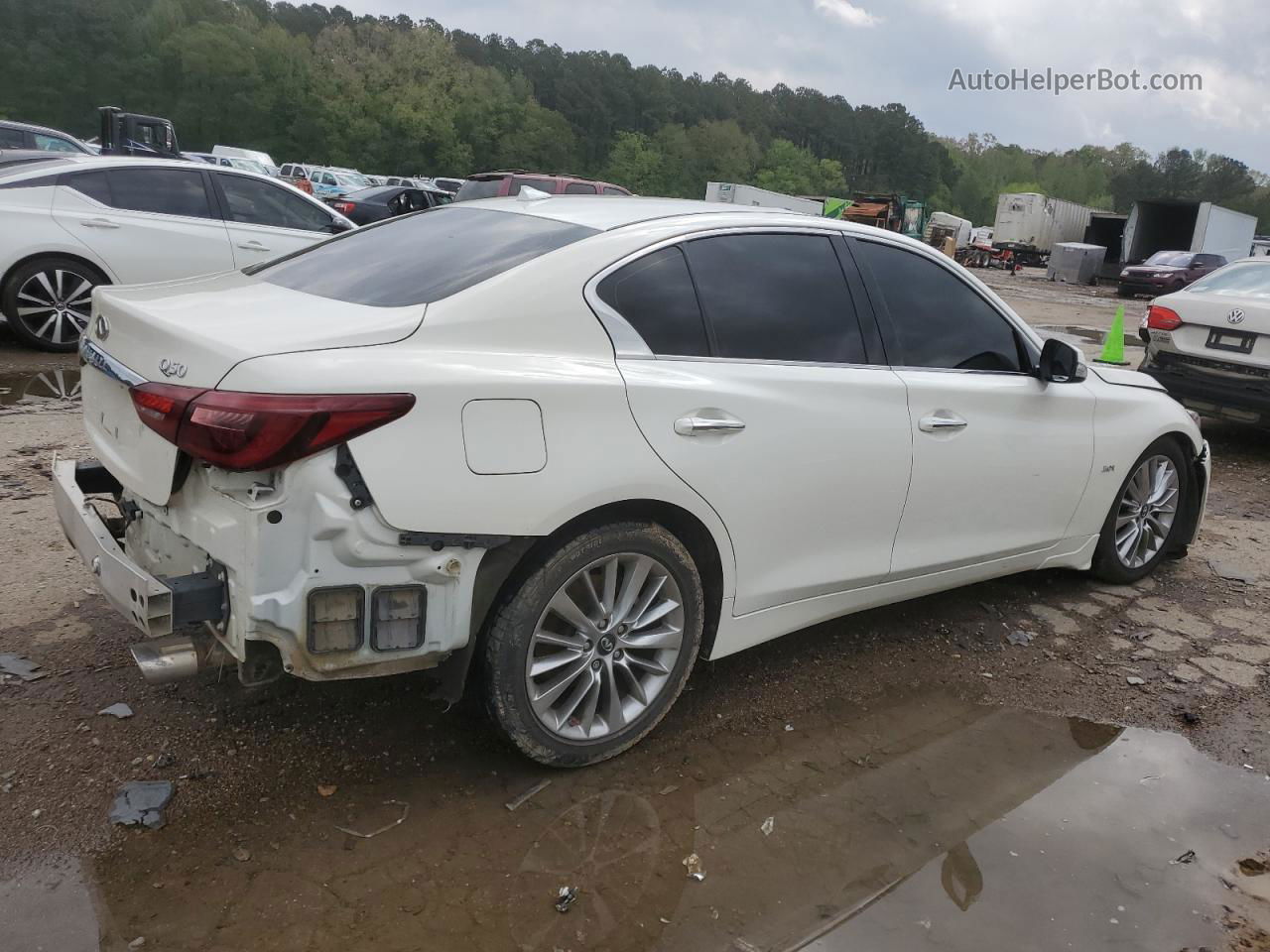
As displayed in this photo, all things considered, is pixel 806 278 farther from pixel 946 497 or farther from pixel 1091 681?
pixel 1091 681

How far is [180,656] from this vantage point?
2.52m

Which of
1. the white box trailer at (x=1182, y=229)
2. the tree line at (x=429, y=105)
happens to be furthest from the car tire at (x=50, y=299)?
the tree line at (x=429, y=105)

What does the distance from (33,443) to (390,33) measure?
105961 mm

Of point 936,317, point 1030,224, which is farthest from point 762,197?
point 936,317

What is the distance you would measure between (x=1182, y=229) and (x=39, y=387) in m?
40.8

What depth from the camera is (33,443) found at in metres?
5.78

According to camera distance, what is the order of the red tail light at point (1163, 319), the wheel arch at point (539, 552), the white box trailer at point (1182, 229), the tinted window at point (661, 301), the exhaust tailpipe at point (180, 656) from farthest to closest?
the white box trailer at point (1182, 229), the red tail light at point (1163, 319), the tinted window at point (661, 301), the wheel arch at point (539, 552), the exhaust tailpipe at point (180, 656)

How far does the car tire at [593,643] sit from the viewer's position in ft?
8.82

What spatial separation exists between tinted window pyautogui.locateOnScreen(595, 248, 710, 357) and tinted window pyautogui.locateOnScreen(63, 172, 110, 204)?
6.77m

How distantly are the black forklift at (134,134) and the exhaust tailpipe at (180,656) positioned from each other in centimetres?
1513

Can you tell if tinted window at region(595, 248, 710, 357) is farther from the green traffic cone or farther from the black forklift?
the black forklift

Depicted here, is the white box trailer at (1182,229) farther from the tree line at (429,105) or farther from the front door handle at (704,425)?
the tree line at (429,105)

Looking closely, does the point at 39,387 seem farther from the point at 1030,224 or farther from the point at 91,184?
the point at 1030,224

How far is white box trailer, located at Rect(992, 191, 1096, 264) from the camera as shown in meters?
48.7
